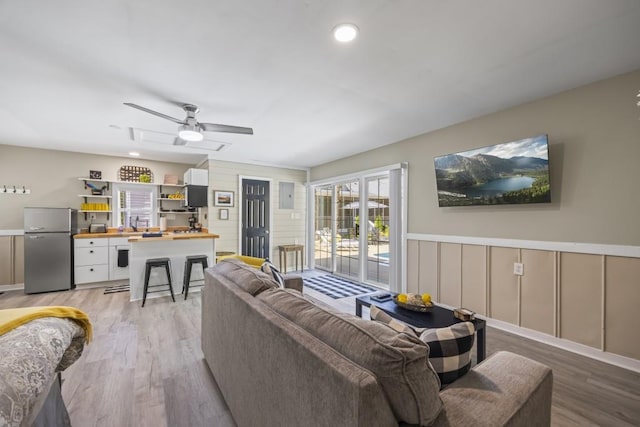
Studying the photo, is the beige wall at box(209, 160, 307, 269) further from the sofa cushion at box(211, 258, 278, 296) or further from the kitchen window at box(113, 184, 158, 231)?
the sofa cushion at box(211, 258, 278, 296)

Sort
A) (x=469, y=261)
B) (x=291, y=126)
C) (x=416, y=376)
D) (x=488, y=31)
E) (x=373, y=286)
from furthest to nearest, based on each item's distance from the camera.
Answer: (x=373, y=286) → (x=291, y=126) → (x=469, y=261) → (x=488, y=31) → (x=416, y=376)

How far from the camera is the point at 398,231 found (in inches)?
172

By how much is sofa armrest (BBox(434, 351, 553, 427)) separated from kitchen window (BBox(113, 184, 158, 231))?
6.28m

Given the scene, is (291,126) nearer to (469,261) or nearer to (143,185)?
(469,261)

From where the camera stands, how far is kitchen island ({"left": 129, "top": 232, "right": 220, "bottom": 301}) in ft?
13.3

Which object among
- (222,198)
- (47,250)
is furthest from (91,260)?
(222,198)

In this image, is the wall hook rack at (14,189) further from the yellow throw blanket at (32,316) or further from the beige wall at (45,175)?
the yellow throw blanket at (32,316)

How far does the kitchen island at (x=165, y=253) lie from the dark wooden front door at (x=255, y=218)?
135 cm

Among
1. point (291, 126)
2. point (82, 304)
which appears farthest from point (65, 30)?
point (82, 304)

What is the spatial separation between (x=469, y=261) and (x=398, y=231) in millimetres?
1134

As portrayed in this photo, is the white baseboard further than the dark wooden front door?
No

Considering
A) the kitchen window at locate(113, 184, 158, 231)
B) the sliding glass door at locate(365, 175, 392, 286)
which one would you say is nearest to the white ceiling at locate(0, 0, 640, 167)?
the sliding glass door at locate(365, 175, 392, 286)

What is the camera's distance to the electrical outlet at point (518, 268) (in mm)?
3014

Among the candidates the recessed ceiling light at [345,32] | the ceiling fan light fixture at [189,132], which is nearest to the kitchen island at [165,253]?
the ceiling fan light fixture at [189,132]
